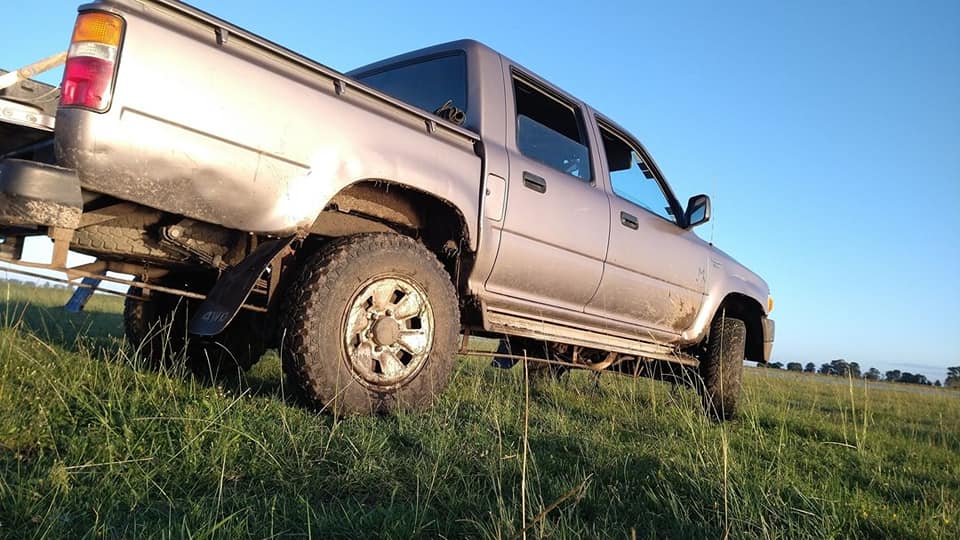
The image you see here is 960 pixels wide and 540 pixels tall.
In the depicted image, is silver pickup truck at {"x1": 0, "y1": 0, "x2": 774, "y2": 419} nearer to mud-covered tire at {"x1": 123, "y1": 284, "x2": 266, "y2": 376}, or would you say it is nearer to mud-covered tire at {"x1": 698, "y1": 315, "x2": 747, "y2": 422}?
mud-covered tire at {"x1": 123, "y1": 284, "x2": 266, "y2": 376}

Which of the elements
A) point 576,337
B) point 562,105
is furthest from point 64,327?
point 562,105

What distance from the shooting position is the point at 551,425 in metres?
3.14

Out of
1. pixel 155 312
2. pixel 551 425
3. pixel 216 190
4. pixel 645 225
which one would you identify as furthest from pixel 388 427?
pixel 645 225

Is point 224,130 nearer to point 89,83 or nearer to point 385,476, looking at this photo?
point 89,83

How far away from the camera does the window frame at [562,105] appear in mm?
3854

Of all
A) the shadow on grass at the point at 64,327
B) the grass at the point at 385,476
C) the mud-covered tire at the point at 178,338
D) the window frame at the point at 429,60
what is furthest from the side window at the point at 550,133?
the shadow on grass at the point at 64,327

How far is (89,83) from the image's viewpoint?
7.10 ft

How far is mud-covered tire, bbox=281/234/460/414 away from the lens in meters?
2.69

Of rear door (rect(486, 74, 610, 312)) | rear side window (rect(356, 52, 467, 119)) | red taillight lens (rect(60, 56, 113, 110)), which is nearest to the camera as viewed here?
red taillight lens (rect(60, 56, 113, 110))

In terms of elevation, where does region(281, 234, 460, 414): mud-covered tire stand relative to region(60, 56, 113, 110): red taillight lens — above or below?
below

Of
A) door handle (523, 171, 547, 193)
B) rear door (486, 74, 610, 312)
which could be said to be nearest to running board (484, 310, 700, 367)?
rear door (486, 74, 610, 312)

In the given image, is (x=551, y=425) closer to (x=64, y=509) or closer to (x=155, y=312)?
(x=64, y=509)

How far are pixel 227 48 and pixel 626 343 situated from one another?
333cm

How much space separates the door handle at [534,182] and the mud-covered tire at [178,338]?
1838 mm
